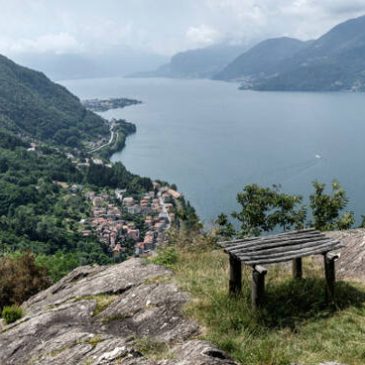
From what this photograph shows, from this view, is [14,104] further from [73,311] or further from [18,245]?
[73,311]

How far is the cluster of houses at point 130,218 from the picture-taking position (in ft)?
231

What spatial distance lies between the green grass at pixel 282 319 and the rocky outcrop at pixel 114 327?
0.34 m

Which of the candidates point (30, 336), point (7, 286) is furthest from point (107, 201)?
point (30, 336)

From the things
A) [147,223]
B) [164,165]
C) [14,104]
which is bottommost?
[147,223]

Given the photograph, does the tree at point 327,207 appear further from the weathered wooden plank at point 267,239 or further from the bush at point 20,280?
the weathered wooden plank at point 267,239

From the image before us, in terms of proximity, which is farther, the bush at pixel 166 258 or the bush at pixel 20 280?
the bush at pixel 20 280

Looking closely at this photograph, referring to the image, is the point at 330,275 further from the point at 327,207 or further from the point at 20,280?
the point at 327,207

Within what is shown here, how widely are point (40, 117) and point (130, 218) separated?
10200 cm

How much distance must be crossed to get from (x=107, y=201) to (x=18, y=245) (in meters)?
36.0

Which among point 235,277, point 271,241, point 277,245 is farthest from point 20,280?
point 277,245

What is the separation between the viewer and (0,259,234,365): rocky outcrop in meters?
6.13

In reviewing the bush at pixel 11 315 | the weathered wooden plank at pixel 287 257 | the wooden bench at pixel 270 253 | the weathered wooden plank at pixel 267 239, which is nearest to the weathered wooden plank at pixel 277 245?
the wooden bench at pixel 270 253

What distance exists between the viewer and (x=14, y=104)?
173 meters

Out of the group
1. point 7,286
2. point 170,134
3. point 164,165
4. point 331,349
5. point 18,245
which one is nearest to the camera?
point 331,349
